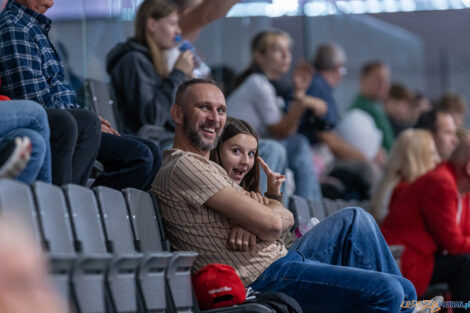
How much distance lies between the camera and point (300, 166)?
658cm

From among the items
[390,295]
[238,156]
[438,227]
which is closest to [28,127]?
[238,156]

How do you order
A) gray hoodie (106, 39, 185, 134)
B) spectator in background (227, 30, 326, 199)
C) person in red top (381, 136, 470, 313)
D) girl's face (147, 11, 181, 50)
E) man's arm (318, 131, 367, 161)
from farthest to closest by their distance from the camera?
man's arm (318, 131, 367, 161)
spectator in background (227, 30, 326, 199)
person in red top (381, 136, 470, 313)
girl's face (147, 11, 181, 50)
gray hoodie (106, 39, 185, 134)

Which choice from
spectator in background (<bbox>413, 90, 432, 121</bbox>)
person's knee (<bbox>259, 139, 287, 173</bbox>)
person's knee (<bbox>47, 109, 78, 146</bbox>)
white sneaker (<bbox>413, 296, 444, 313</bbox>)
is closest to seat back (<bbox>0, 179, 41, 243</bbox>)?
person's knee (<bbox>47, 109, 78, 146</bbox>)

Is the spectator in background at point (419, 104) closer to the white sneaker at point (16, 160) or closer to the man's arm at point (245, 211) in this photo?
the man's arm at point (245, 211)

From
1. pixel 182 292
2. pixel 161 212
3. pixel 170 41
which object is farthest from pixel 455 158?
pixel 182 292

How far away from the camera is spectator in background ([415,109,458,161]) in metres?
7.36

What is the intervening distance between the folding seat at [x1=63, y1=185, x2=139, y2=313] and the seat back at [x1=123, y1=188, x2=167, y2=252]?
0.32 meters

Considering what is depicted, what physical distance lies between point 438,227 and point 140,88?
1995 mm

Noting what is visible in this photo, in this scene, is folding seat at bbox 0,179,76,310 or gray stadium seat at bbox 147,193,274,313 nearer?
folding seat at bbox 0,179,76,310

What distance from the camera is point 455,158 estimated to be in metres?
6.00

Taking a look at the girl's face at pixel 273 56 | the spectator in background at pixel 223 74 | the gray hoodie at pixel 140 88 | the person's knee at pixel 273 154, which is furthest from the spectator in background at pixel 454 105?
the gray hoodie at pixel 140 88

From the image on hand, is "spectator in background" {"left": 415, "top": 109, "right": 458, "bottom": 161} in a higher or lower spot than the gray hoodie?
lower

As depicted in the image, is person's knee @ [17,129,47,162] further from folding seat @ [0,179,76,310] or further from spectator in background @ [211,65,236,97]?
spectator in background @ [211,65,236,97]

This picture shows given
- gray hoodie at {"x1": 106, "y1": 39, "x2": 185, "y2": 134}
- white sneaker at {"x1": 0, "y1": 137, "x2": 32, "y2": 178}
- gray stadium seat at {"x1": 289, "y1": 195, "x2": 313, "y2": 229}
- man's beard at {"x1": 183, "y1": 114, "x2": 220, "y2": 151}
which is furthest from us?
gray hoodie at {"x1": 106, "y1": 39, "x2": 185, "y2": 134}
